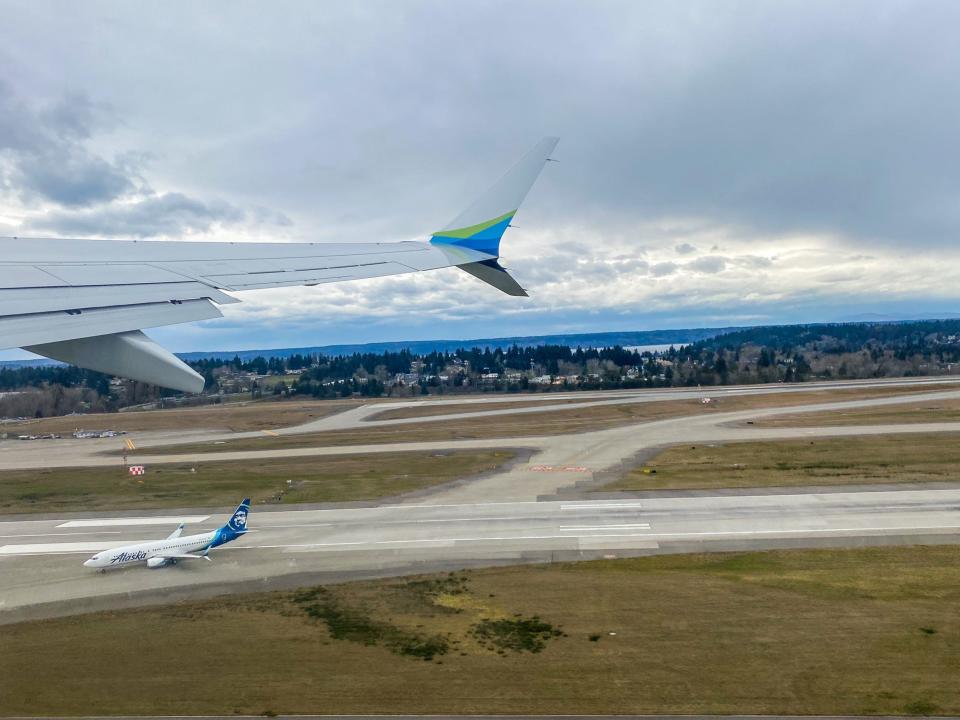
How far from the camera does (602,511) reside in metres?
26.7

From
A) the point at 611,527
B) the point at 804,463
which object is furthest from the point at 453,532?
the point at 804,463

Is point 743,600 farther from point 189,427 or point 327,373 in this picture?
point 327,373

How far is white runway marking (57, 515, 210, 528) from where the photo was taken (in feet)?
91.2

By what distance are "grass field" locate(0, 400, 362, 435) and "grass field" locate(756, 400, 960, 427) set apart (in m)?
44.6

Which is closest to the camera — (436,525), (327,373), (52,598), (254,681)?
(254,681)

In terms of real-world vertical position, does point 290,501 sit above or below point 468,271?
below

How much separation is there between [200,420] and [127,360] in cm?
6516

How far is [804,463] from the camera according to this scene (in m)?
34.0

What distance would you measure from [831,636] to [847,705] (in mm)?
2901

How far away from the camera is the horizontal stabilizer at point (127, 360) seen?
18.4ft

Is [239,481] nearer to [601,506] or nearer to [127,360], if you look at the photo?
[601,506]

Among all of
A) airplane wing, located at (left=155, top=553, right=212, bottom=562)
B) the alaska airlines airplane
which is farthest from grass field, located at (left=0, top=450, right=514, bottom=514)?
airplane wing, located at (left=155, top=553, right=212, bottom=562)

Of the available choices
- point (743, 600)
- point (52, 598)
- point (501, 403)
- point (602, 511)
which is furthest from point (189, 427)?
point (743, 600)

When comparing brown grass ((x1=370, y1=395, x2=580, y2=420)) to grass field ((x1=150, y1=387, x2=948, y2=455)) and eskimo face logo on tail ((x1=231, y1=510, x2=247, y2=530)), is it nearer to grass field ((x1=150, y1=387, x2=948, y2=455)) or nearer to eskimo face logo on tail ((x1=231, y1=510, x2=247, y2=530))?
grass field ((x1=150, y1=387, x2=948, y2=455))
